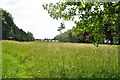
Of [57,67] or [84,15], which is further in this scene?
[57,67]

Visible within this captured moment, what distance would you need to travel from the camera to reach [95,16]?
6.18 m

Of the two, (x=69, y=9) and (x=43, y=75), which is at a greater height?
(x=69, y=9)

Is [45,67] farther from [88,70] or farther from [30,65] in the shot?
[88,70]

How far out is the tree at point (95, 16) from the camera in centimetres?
605

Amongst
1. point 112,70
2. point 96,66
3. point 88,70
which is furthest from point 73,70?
point 112,70

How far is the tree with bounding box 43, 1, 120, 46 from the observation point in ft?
19.9

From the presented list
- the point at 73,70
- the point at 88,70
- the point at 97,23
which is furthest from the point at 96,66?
the point at 97,23

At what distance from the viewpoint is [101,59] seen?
10.1 m

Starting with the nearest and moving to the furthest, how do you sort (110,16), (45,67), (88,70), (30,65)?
(110,16) < (88,70) < (45,67) < (30,65)

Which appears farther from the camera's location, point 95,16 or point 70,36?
point 70,36

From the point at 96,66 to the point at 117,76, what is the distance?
141 cm

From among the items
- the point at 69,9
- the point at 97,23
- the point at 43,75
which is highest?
the point at 69,9

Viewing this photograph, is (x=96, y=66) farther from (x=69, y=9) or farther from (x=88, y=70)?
(x=69, y=9)

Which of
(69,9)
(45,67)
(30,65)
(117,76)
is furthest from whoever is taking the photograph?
Result: (30,65)
